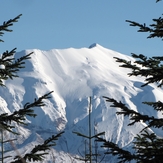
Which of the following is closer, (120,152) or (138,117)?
(120,152)

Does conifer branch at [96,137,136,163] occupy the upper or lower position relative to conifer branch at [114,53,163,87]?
lower

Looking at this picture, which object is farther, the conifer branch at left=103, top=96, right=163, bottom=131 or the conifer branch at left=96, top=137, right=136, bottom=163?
the conifer branch at left=103, top=96, right=163, bottom=131

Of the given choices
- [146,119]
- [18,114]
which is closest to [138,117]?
[146,119]

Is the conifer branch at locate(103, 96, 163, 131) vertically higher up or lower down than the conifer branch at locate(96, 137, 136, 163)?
higher up

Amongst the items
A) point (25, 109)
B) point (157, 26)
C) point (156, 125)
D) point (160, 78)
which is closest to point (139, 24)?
point (157, 26)

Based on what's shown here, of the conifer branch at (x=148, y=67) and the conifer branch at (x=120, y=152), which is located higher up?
the conifer branch at (x=148, y=67)

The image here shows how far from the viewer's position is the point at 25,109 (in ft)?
39.5

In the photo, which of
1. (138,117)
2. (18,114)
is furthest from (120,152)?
(18,114)

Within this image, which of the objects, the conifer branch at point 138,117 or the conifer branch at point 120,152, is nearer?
the conifer branch at point 120,152

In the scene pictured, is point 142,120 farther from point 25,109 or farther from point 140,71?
point 25,109

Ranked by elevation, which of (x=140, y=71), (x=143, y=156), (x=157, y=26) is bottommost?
(x=143, y=156)

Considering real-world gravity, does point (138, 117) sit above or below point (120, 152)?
above

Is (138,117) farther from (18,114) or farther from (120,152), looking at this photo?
(18,114)

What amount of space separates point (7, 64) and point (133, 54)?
96.4 inches
